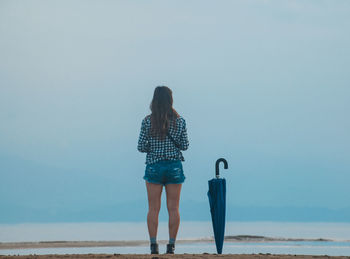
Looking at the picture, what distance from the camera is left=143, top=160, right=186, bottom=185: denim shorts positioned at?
366 inches

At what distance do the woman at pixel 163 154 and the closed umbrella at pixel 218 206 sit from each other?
3.14 feet

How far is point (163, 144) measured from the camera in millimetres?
9359

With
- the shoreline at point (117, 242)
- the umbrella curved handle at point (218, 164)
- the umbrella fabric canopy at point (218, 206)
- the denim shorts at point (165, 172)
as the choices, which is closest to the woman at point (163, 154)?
the denim shorts at point (165, 172)

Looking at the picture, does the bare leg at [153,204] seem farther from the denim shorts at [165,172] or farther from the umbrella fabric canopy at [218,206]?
the umbrella fabric canopy at [218,206]

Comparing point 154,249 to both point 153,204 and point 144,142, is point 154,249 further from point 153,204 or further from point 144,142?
point 144,142

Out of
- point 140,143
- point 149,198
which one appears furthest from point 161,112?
point 149,198

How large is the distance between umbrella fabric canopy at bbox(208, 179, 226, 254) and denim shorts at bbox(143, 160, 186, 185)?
0.99 m

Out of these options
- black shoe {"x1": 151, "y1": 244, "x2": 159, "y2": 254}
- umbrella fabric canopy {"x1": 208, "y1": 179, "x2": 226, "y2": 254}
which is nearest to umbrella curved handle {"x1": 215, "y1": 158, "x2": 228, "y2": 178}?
umbrella fabric canopy {"x1": 208, "y1": 179, "x2": 226, "y2": 254}

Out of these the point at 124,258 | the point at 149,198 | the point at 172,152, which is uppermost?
the point at 172,152

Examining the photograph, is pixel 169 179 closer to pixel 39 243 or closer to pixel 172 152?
pixel 172 152

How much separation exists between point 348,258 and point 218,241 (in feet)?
6.92

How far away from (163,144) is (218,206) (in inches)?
57.7

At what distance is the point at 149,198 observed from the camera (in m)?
9.46

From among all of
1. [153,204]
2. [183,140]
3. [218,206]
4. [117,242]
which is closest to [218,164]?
[218,206]
